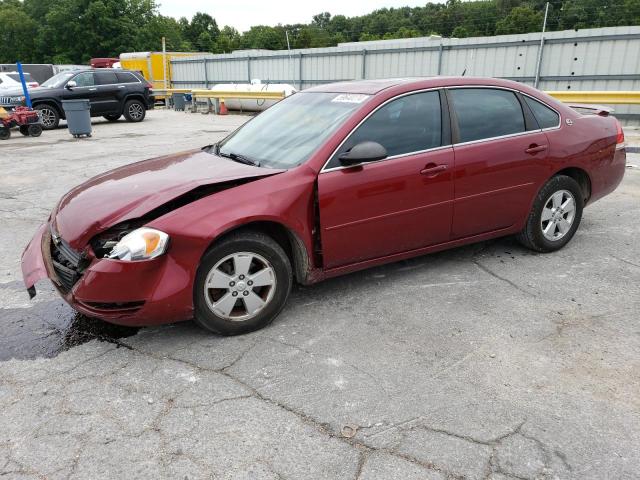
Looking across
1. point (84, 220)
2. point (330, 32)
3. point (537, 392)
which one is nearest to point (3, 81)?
point (84, 220)

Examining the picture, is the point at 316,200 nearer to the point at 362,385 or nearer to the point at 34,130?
the point at 362,385

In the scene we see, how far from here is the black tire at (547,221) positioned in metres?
4.64

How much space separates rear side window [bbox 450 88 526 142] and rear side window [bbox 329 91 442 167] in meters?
0.22

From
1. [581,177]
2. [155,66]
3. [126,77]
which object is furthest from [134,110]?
[581,177]

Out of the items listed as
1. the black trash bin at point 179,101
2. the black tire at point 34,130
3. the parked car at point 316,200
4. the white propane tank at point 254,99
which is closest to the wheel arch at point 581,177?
the parked car at point 316,200

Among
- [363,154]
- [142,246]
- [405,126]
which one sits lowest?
[142,246]

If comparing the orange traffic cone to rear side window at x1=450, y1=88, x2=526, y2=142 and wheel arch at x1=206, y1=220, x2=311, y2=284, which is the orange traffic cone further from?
wheel arch at x1=206, y1=220, x2=311, y2=284

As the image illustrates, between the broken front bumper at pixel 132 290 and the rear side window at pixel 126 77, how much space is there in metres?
16.7

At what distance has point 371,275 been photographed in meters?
4.43

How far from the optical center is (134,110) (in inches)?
740

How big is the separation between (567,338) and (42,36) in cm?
6898

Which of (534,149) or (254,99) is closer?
(534,149)

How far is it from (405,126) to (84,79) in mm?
16032

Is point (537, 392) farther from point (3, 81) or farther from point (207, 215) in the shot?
point (3, 81)
